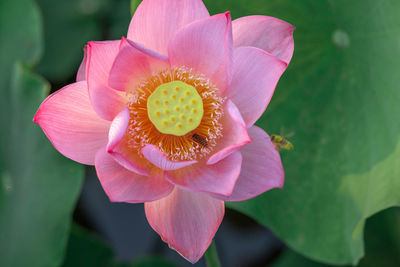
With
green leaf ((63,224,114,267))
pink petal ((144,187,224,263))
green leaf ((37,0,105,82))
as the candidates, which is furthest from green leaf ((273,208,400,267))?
green leaf ((37,0,105,82))

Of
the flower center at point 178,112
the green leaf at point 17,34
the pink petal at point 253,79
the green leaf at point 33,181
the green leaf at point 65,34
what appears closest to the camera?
the pink petal at point 253,79

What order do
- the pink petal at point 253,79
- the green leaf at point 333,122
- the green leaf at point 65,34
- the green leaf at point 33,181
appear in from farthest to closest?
the green leaf at point 65,34
the green leaf at point 33,181
the green leaf at point 333,122
the pink petal at point 253,79

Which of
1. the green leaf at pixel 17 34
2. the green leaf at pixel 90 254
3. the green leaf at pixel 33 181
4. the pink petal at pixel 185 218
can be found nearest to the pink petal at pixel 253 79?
the pink petal at pixel 185 218

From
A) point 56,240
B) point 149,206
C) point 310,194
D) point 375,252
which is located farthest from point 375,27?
point 56,240

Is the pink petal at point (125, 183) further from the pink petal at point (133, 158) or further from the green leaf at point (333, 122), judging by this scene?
the green leaf at point (333, 122)

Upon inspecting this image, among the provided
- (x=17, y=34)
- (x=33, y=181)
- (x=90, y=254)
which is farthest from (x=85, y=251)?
(x=17, y=34)

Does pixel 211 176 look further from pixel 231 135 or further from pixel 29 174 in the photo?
pixel 29 174

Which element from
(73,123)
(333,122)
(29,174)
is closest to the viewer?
(73,123)
